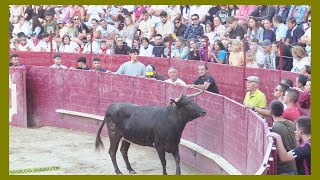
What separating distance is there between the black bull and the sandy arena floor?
0.41 meters

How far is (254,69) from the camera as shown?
1153 cm

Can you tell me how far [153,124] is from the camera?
9.84m

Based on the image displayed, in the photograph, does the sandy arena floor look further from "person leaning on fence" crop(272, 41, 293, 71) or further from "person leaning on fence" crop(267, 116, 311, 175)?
"person leaning on fence" crop(267, 116, 311, 175)

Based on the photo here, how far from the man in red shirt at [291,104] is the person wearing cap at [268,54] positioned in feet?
11.2

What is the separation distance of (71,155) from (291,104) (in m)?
4.93

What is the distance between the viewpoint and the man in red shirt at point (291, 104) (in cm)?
737

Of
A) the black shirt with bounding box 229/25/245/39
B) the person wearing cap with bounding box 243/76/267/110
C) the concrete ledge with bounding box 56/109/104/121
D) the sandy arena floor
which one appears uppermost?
the black shirt with bounding box 229/25/245/39

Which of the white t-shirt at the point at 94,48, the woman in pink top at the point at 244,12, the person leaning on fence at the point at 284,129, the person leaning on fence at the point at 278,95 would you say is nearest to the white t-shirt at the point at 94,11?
the white t-shirt at the point at 94,48

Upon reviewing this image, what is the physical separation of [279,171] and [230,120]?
3.19m

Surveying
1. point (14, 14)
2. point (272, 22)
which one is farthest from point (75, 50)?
point (272, 22)

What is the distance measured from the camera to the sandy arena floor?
415 inches

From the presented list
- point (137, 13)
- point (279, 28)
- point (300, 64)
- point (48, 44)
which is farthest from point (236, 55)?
point (48, 44)

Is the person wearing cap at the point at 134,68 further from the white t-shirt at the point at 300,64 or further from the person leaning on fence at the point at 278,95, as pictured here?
the person leaning on fence at the point at 278,95

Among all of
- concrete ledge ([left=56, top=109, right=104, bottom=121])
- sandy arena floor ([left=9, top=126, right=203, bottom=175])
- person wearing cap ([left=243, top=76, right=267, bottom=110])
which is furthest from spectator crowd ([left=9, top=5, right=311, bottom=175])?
sandy arena floor ([left=9, top=126, right=203, bottom=175])
